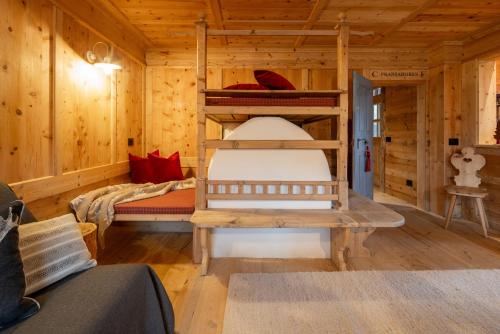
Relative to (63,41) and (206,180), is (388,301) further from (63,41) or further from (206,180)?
(63,41)

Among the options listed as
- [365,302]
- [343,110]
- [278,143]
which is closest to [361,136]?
[343,110]

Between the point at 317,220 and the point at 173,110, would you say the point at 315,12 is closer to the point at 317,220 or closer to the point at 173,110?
the point at 317,220

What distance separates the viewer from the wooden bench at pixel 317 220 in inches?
85.2

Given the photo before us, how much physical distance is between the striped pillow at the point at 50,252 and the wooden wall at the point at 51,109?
36.8 inches

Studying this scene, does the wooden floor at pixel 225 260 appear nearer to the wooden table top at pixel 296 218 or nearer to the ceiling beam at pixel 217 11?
the wooden table top at pixel 296 218

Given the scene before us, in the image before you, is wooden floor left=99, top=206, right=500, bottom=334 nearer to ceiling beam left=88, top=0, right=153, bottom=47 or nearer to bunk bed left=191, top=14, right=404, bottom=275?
bunk bed left=191, top=14, right=404, bottom=275

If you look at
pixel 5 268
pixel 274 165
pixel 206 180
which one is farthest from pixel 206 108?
pixel 5 268

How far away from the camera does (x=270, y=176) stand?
2.59 m

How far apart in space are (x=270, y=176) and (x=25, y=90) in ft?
6.07

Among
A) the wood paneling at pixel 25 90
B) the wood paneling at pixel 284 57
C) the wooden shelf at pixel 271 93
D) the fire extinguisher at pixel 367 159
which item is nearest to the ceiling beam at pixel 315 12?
the wood paneling at pixel 284 57

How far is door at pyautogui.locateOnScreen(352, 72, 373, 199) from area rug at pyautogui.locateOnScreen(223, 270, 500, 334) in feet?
5.65

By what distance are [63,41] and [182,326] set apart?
232cm

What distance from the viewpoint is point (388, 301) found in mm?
1917

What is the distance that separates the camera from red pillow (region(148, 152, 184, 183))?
151 inches
